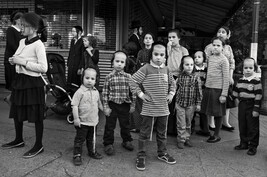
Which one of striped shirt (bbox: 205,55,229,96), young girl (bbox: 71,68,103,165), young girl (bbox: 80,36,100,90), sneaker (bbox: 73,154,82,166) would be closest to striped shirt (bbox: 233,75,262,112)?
striped shirt (bbox: 205,55,229,96)

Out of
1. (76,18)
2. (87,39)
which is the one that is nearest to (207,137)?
(87,39)

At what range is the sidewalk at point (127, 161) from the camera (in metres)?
3.33

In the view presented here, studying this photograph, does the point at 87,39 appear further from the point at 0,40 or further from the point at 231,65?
the point at 0,40

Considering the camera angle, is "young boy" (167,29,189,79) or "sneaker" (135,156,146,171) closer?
"sneaker" (135,156,146,171)

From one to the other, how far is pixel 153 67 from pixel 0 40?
689cm

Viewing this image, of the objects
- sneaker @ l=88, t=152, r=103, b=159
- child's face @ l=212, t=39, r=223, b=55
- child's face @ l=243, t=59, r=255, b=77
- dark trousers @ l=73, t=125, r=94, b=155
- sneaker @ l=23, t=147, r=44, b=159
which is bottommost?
sneaker @ l=88, t=152, r=103, b=159

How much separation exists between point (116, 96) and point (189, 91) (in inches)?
45.7

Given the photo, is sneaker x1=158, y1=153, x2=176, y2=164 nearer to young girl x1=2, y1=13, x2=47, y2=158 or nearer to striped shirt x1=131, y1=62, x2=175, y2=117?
striped shirt x1=131, y1=62, x2=175, y2=117

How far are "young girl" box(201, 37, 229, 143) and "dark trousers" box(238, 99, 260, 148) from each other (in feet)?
1.08

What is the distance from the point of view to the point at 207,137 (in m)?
4.87

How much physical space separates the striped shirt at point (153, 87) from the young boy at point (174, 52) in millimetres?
1012

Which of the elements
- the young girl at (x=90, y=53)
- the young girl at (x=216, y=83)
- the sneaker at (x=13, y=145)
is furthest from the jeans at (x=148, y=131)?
the young girl at (x=90, y=53)

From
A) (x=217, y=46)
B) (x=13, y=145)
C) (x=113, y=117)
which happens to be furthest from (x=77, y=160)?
(x=217, y=46)

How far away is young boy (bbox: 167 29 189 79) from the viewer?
4.59 metres
